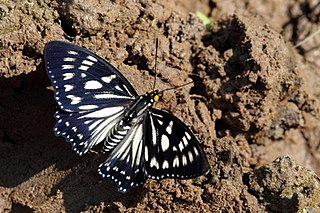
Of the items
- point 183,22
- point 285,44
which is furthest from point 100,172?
point 285,44

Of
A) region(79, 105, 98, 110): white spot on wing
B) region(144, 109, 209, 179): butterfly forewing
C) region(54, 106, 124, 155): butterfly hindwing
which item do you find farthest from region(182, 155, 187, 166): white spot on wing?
region(79, 105, 98, 110): white spot on wing

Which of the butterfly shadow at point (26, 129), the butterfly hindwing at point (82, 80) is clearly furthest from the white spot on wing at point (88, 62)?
the butterfly shadow at point (26, 129)

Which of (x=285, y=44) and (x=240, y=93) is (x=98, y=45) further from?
(x=285, y=44)

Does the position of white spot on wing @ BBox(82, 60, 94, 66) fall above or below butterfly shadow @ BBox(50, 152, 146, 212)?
above

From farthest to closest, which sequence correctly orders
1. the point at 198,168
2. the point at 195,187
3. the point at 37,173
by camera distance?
the point at 37,173 < the point at 195,187 < the point at 198,168

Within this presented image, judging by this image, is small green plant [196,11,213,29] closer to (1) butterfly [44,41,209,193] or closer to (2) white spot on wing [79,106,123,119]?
(1) butterfly [44,41,209,193]

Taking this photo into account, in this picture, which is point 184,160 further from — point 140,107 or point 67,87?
point 67,87
